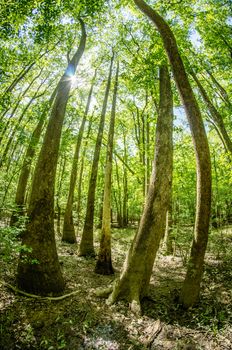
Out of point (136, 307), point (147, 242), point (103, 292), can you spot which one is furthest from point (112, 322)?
point (147, 242)

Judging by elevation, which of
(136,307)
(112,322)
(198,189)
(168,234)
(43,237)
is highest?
(198,189)

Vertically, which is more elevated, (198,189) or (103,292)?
(198,189)

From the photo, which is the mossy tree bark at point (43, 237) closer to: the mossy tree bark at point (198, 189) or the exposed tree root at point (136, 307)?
the exposed tree root at point (136, 307)

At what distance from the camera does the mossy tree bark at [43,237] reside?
6031 millimetres

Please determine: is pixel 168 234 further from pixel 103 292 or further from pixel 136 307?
pixel 136 307

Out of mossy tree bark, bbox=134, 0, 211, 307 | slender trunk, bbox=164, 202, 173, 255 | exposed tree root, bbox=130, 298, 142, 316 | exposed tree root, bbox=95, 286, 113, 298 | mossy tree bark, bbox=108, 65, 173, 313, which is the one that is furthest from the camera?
slender trunk, bbox=164, 202, 173, 255

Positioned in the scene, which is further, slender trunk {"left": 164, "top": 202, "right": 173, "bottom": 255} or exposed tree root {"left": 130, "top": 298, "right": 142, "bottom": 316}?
slender trunk {"left": 164, "top": 202, "right": 173, "bottom": 255}

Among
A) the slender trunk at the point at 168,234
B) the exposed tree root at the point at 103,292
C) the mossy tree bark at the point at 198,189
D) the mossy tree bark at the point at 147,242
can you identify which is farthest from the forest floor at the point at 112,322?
the slender trunk at the point at 168,234

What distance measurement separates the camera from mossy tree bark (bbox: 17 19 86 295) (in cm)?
603

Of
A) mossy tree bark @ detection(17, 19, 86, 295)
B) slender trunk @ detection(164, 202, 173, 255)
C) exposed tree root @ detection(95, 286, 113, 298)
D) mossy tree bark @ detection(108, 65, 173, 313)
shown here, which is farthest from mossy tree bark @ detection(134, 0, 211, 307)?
slender trunk @ detection(164, 202, 173, 255)

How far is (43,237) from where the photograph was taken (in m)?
6.27

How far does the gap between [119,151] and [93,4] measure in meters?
18.0

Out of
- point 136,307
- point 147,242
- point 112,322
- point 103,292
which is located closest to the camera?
point 112,322

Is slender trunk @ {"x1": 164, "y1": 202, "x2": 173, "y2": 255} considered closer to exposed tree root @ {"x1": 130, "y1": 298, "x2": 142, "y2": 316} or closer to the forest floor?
the forest floor
